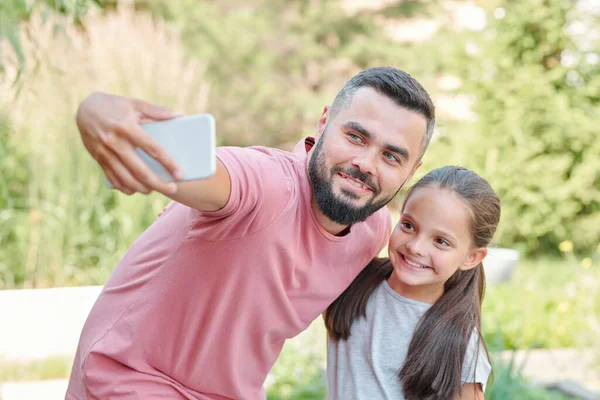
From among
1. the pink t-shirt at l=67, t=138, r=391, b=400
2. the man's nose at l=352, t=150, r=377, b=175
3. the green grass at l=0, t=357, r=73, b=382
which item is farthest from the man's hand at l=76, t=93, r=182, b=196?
the green grass at l=0, t=357, r=73, b=382

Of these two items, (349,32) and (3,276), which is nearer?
(3,276)

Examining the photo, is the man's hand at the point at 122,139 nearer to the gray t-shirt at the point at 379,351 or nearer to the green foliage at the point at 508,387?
the gray t-shirt at the point at 379,351

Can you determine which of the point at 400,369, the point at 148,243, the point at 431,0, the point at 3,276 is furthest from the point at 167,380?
the point at 431,0

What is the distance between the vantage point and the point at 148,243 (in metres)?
1.72

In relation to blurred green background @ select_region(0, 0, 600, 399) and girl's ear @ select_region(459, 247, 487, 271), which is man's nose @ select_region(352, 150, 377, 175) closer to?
girl's ear @ select_region(459, 247, 487, 271)

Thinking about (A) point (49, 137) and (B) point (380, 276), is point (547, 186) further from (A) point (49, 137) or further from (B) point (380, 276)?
(B) point (380, 276)

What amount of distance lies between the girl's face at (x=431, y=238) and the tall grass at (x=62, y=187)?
11.3ft

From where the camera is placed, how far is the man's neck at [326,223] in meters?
1.78

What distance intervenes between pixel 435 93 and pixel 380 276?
8.83 meters

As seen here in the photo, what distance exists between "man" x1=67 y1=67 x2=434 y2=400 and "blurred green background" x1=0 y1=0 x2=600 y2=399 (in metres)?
0.61

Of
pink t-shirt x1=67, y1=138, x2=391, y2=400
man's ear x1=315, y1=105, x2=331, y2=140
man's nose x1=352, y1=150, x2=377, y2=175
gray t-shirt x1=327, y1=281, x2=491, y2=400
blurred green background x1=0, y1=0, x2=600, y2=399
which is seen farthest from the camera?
blurred green background x1=0, y1=0, x2=600, y2=399

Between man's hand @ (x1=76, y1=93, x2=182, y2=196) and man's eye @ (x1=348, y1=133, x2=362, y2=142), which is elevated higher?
man's hand @ (x1=76, y1=93, x2=182, y2=196)

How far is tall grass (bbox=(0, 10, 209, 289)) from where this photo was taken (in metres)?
5.04

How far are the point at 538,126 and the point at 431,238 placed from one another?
654 cm
